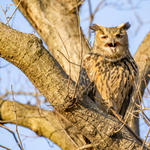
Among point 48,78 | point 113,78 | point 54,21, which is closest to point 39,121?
point 113,78

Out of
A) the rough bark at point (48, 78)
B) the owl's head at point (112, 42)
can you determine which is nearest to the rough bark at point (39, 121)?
the owl's head at point (112, 42)

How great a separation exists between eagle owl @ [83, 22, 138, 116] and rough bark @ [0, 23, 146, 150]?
38.4 inches

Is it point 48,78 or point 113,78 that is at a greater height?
point 48,78

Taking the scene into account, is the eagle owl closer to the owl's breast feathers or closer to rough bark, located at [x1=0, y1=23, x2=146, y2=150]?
the owl's breast feathers

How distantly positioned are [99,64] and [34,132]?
1797 millimetres

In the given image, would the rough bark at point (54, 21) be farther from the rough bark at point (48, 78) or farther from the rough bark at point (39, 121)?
the rough bark at point (48, 78)

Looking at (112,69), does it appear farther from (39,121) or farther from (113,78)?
(39,121)

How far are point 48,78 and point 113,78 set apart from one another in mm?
1418

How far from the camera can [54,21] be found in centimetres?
436

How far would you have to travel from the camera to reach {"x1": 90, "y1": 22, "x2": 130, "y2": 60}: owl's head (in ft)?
Answer: 11.5

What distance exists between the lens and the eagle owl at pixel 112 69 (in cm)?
332

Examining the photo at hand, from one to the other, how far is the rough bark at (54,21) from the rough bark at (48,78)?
1994mm

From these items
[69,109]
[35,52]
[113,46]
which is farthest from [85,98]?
[113,46]

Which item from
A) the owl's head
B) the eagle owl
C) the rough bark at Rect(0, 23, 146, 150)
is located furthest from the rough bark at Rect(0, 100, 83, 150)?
the rough bark at Rect(0, 23, 146, 150)
